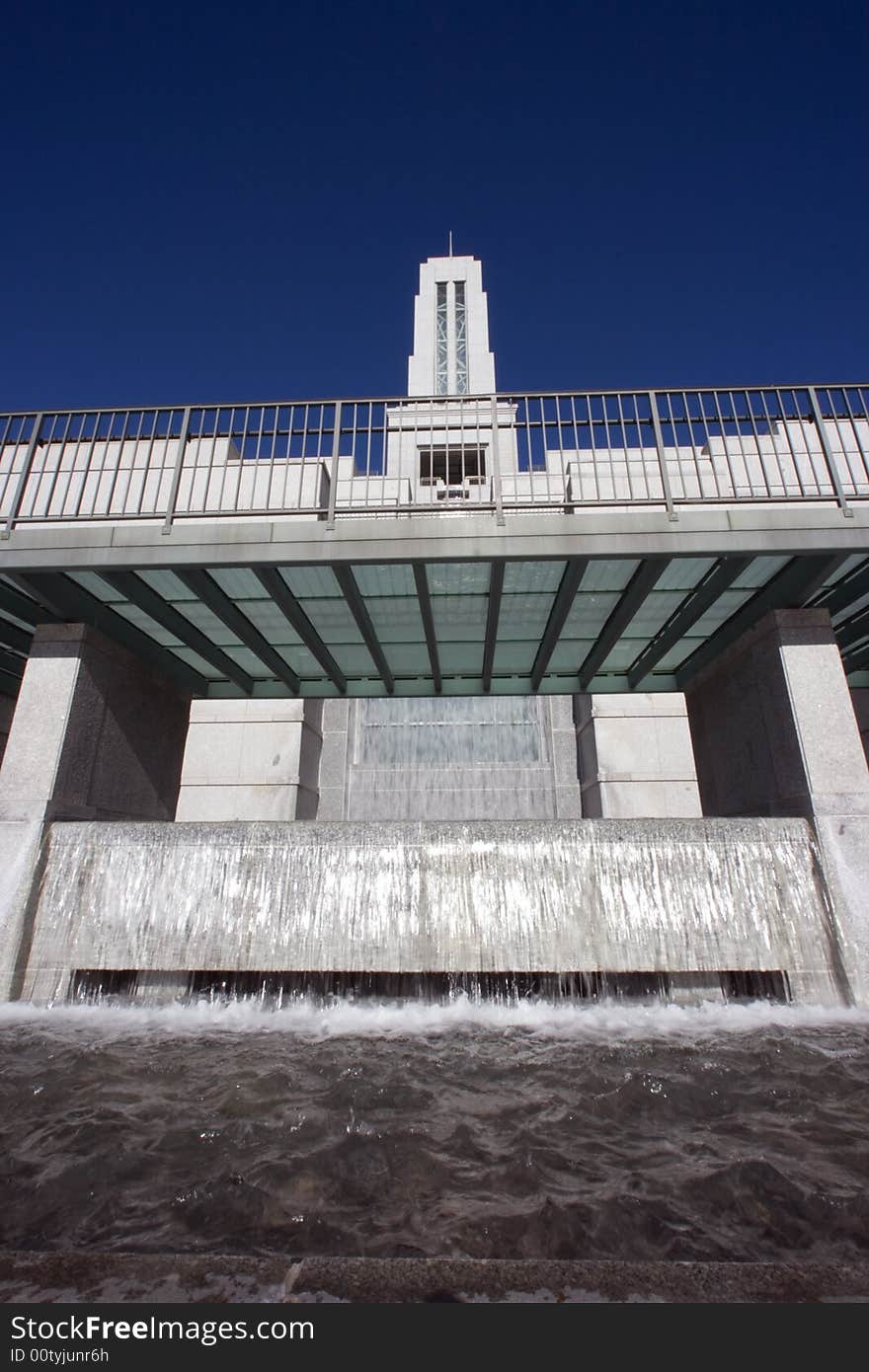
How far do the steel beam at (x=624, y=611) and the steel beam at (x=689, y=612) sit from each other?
71 cm

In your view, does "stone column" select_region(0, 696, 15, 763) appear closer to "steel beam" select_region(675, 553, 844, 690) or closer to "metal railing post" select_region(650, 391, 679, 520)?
"metal railing post" select_region(650, 391, 679, 520)

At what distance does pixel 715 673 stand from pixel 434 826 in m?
6.02

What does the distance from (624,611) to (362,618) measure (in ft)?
12.6

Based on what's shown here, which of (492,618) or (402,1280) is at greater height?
(492,618)

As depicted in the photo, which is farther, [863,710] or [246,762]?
[246,762]

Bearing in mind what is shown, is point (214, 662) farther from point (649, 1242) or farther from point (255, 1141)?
point (649, 1242)

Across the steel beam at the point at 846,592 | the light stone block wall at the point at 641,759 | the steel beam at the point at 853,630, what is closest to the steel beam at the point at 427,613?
the steel beam at the point at 846,592

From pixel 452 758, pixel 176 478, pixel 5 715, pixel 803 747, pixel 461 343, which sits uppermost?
pixel 461 343

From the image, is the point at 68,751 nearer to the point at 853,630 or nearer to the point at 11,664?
the point at 11,664

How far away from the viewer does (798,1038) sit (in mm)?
5418

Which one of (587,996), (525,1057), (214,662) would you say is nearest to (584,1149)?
(525,1057)

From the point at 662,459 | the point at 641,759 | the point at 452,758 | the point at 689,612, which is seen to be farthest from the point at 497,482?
the point at 452,758

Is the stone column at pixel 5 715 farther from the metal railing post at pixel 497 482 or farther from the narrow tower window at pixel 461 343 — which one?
the narrow tower window at pixel 461 343

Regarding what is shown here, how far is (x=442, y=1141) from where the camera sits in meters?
3.34
